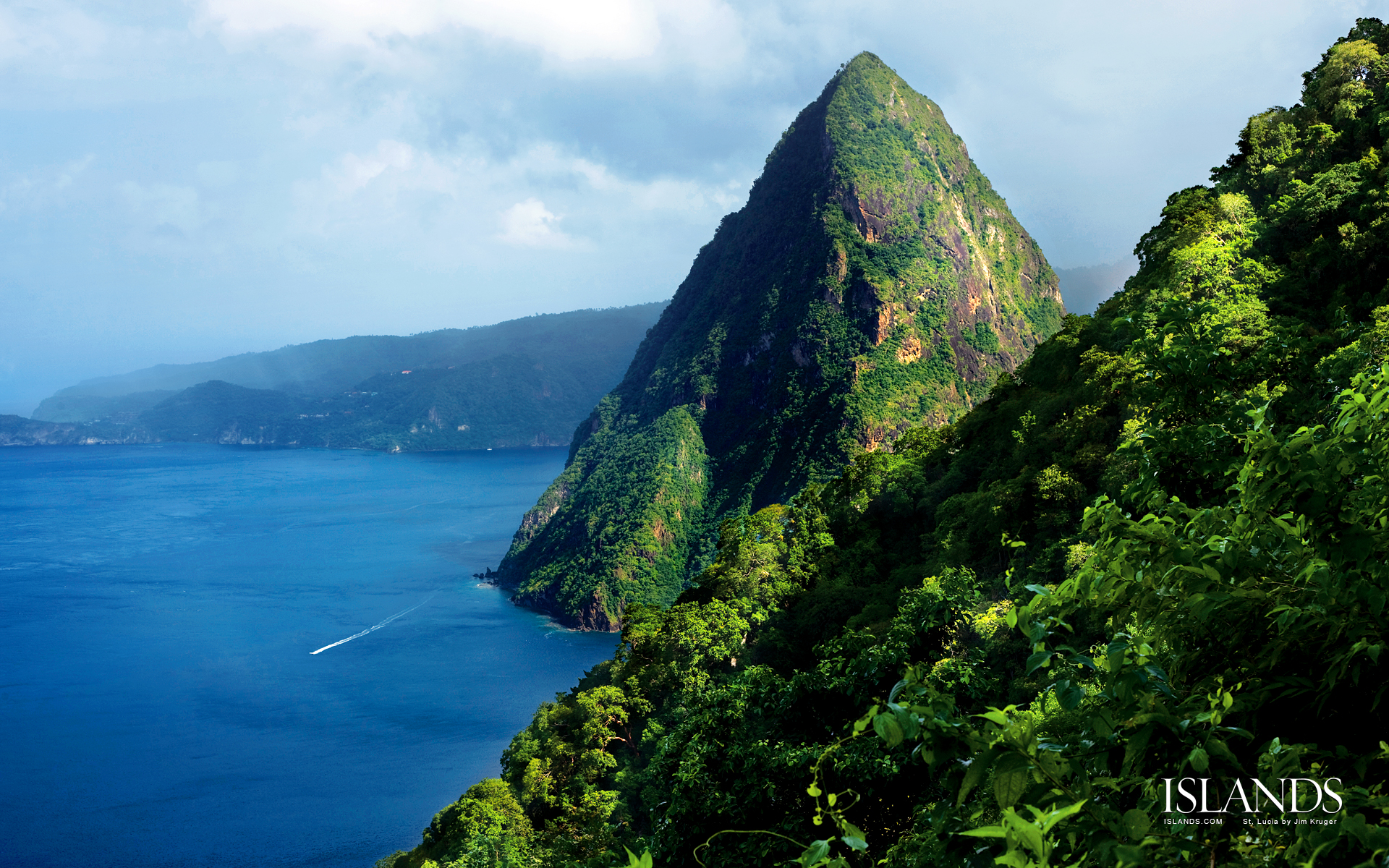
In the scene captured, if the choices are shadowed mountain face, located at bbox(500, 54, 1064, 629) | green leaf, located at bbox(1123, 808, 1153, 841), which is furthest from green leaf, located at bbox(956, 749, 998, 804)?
shadowed mountain face, located at bbox(500, 54, 1064, 629)

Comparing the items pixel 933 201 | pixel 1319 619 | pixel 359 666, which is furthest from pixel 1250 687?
pixel 933 201

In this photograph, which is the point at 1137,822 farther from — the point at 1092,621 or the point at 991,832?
the point at 1092,621

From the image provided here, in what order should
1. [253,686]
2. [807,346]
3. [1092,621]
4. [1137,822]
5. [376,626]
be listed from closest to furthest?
[1137,822] → [1092,621] → [253,686] → [376,626] → [807,346]

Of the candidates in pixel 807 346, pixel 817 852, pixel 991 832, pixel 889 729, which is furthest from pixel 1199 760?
pixel 807 346

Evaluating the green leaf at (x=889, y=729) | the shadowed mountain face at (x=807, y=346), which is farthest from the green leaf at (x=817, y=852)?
the shadowed mountain face at (x=807, y=346)

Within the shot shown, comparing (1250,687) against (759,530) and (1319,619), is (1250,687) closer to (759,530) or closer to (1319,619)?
(1319,619)

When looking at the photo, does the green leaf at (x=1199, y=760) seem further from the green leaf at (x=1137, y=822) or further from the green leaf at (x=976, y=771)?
the green leaf at (x=976, y=771)
